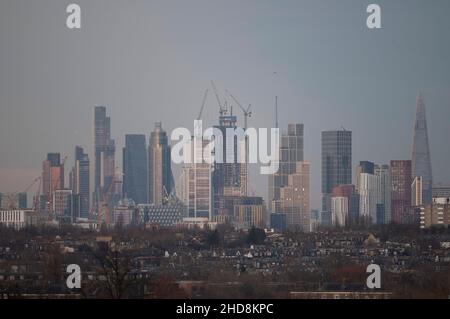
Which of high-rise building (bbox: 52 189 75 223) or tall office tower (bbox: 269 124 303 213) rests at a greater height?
tall office tower (bbox: 269 124 303 213)

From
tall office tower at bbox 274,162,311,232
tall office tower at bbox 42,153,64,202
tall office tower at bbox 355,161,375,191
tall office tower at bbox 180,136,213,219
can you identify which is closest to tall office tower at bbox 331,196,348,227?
tall office tower at bbox 274,162,311,232

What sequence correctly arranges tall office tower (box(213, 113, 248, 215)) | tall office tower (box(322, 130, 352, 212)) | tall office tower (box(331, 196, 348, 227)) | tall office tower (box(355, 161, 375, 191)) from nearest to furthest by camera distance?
tall office tower (box(331, 196, 348, 227)), tall office tower (box(355, 161, 375, 191)), tall office tower (box(322, 130, 352, 212)), tall office tower (box(213, 113, 248, 215))

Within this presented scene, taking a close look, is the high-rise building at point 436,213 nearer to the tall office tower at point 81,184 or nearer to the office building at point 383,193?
the office building at point 383,193

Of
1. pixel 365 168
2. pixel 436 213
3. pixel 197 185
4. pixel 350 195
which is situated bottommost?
pixel 436 213

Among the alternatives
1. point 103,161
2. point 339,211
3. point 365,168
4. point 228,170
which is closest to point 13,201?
point 103,161

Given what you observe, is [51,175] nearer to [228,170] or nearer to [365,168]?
[365,168]

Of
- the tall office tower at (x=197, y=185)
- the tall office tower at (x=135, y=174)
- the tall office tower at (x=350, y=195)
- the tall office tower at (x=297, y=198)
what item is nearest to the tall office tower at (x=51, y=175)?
the tall office tower at (x=135, y=174)

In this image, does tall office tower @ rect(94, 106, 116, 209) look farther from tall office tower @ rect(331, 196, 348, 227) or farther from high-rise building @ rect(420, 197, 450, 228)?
high-rise building @ rect(420, 197, 450, 228)
